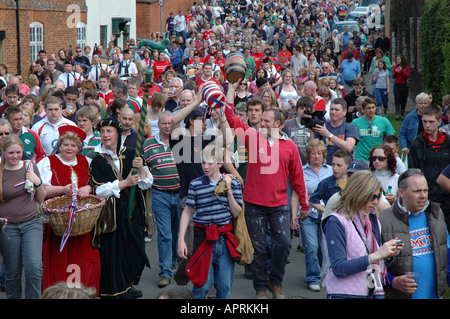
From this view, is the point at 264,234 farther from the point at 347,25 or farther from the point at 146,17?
the point at 146,17

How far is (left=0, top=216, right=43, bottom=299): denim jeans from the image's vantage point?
22.7ft

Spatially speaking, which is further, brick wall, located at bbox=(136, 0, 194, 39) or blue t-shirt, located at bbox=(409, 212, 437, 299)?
brick wall, located at bbox=(136, 0, 194, 39)

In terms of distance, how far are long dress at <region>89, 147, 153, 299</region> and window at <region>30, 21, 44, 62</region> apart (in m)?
25.3

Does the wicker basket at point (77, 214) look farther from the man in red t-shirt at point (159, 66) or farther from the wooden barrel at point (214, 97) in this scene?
the man in red t-shirt at point (159, 66)

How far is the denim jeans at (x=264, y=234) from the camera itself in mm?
7828

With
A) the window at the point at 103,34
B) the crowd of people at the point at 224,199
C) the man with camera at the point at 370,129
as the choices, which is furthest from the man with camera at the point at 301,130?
the window at the point at 103,34

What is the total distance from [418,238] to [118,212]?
10.2 feet

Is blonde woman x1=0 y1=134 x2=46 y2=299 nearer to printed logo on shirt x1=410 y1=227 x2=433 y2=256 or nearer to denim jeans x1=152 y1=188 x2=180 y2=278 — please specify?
denim jeans x1=152 y1=188 x2=180 y2=278

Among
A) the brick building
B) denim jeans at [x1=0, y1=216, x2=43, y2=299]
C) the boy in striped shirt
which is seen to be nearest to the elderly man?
the boy in striped shirt

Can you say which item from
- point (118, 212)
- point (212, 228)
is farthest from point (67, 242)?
point (212, 228)

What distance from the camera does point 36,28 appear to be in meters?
31.5

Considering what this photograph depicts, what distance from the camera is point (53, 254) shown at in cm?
727

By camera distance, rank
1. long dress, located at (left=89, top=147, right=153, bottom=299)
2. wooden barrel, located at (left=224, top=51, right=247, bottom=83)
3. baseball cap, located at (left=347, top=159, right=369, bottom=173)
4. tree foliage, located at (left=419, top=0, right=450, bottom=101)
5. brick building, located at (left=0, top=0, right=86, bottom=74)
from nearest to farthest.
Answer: long dress, located at (left=89, top=147, right=153, bottom=299), baseball cap, located at (left=347, top=159, right=369, bottom=173), wooden barrel, located at (left=224, top=51, right=247, bottom=83), tree foliage, located at (left=419, top=0, right=450, bottom=101), brick building, located at (left=0, top=0, right=86, bottom=74)

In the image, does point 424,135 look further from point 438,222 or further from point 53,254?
point 53,254
